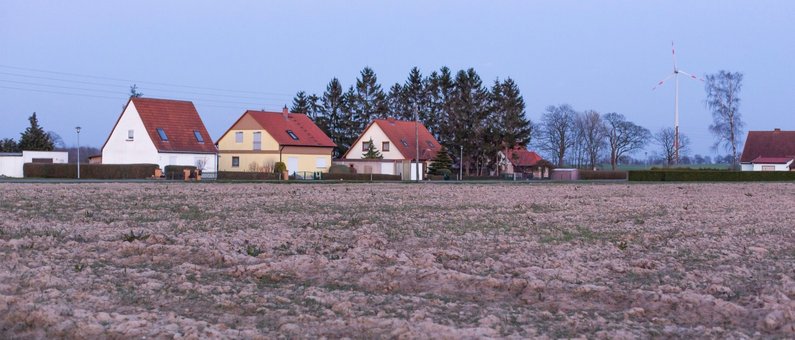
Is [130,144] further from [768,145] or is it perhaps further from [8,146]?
[768,145]

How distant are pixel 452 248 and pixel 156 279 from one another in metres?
4.46

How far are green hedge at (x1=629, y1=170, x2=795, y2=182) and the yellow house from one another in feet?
85.9

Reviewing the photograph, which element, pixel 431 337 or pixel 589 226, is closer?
pixel 431 337

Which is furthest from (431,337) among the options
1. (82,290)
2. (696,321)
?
(82,290)

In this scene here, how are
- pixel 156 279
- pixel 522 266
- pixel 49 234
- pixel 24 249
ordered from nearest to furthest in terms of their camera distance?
pixel 156 279, pixel 522 266, pixel 24 249, pixel 49 234

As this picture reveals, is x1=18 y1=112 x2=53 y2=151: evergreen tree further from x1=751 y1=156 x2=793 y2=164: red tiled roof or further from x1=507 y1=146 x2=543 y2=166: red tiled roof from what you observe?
x1=751 y1=156 x2=793 y2=164: red tiled roof

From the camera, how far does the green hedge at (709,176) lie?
6328 centimetres

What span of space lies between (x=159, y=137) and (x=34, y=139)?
2194cm

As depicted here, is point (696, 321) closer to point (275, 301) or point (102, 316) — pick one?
point (275, 301)

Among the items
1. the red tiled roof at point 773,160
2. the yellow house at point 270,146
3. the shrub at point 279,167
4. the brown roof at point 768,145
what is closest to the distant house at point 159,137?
the shrub at point 279,167

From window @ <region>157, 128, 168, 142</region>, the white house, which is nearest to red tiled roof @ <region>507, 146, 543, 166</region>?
window @ <region>157, 128, 168, 142</region>

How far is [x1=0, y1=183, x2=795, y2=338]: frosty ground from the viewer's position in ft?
23.5

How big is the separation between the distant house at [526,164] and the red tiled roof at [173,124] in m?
36.2

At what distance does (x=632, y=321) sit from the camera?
7.48 m
